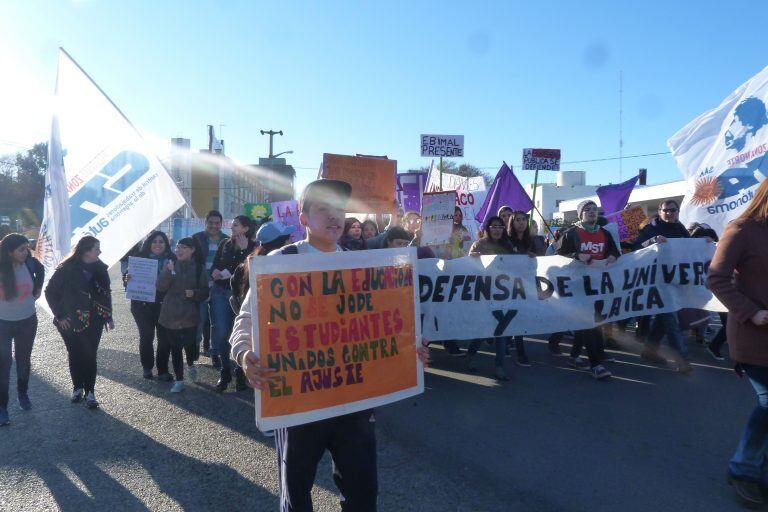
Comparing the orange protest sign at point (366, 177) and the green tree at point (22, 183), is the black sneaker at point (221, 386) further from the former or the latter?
the green tree at point (22, 183)

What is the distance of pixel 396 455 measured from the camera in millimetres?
4406

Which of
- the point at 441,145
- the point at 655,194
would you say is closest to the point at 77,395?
the point at 441,145

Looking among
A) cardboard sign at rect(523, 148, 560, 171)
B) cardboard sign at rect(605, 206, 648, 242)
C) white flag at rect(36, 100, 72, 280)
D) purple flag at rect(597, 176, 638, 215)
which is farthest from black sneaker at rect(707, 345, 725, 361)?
white flag at rect(36, 100, 72, 280)

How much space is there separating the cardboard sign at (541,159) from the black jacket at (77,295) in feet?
23.7

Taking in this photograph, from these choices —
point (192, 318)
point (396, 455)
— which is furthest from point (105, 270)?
point (396, 455)

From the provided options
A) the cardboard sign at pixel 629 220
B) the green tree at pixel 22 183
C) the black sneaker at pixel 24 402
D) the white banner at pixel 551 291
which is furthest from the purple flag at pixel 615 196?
the green tree at pixel 22 183

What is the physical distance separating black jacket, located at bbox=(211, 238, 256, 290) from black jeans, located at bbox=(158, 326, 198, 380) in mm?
605

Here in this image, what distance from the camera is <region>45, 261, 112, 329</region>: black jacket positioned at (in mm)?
5602

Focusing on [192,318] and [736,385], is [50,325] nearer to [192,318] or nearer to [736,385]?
[192,318]

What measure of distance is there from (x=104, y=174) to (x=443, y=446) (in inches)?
196

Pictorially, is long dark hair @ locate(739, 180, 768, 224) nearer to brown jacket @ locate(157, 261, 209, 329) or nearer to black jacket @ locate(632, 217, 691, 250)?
black jacket @ locate(632, 217, 691, 250)

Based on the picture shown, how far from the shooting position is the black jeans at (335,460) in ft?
7.86

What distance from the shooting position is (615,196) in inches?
494

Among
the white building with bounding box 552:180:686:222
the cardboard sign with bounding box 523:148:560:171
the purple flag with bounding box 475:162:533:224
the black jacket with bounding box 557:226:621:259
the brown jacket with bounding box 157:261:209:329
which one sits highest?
the white building with bounding box 552:180:686:222
